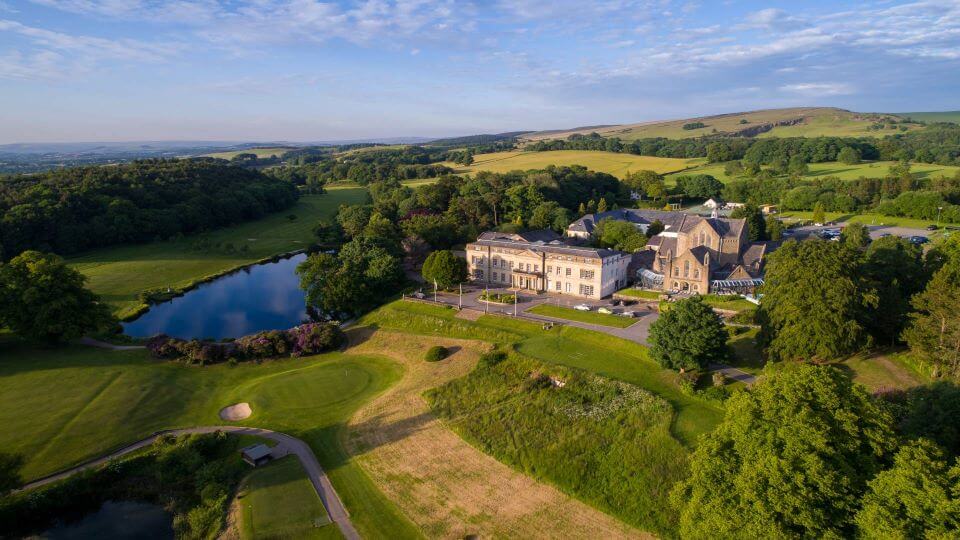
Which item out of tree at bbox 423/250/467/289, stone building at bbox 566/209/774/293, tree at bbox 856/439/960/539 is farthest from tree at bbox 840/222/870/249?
tree at bbox 856/439/960/539

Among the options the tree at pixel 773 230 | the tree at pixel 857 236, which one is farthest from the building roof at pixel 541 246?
the tree at pixel 857 236

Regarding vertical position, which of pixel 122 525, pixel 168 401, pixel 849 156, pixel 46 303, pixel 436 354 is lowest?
pixel 122 525

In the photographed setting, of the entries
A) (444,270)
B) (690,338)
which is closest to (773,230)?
(444,270)

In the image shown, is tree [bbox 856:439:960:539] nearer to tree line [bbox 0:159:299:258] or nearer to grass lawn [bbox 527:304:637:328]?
grass lawn [bbox 527:304:637:328]

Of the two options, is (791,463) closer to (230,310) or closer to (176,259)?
(230,310)

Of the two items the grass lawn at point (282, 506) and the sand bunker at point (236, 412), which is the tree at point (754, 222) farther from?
the grass lawn at point (282, 506)
